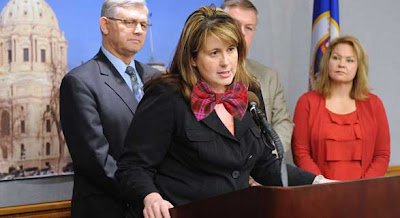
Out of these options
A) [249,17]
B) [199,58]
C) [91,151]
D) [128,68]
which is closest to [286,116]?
[249,17]

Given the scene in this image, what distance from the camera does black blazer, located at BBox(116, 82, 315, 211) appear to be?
2029mm

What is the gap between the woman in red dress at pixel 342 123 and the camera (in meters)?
3.65

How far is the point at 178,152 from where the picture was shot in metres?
2.07

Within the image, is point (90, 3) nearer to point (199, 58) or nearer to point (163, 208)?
point (199, 58)

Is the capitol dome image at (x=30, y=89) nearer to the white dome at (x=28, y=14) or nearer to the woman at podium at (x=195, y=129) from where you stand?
the white dome at (x=28, y=14)

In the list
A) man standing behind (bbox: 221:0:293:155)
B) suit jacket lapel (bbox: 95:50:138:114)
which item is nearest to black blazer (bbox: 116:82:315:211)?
suit jacket lapel (bbox: 95:50:138:114)

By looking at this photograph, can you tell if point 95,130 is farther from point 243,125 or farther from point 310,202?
point 310,202

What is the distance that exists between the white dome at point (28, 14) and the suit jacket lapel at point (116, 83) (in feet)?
2.10

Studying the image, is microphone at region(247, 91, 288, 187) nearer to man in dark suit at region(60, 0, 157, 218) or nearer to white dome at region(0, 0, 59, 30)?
man in dark suit at region(60, 0, 157, 218)

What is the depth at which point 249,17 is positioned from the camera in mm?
3506

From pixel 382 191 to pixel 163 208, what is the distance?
64 centimetres

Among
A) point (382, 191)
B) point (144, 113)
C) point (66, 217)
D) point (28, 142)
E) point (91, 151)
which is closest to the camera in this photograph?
point (382, 191)

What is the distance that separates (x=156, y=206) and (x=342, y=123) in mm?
2099

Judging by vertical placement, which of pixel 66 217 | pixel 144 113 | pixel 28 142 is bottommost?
pixel 66 217
